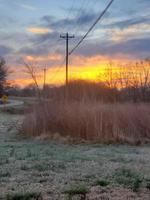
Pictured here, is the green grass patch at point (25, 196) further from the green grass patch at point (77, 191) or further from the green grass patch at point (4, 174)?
the green grass patch at point (4, 174)

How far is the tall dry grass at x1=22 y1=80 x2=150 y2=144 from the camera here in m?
24.2

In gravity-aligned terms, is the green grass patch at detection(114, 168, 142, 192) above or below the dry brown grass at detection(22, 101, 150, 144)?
below

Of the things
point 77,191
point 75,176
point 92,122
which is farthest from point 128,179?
point 92,122

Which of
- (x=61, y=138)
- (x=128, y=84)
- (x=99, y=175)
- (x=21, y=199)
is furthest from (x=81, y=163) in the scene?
(x=128, y=84)

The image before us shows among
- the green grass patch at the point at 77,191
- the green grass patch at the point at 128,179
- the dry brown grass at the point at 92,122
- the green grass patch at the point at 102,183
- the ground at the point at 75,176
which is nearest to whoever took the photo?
the green grass patch at the point at 77,191

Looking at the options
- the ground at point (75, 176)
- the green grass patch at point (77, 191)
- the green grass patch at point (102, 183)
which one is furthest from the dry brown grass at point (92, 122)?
the green grass patch at point (77, 191)

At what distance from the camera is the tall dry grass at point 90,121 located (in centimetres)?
2423

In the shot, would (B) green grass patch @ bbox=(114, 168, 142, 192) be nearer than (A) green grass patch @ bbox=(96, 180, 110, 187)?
Yes

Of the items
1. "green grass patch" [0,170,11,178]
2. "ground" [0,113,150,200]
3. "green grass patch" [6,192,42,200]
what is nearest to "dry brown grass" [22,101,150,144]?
"ground" [0,113,150,200]

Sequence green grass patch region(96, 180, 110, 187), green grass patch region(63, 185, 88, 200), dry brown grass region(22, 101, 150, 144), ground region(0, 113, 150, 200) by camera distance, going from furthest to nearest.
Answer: dry brown grass region(22, 101, 150, 144) → green grass patch region(96, 180, 110, 187) → ground region(0, 113, 150, 200) → green grass patch region(63, 185, 88, 200)

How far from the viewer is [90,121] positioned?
25.3m

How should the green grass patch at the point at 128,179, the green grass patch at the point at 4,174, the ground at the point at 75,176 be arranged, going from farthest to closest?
the green grass patch at the point at 4,174, the green grass patch at the point at 128,179, the ground at the point at 75,176

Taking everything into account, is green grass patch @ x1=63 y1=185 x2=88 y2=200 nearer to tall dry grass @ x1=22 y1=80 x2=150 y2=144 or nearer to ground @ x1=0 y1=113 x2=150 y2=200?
ground @ x1=0 y1=113 x2=150 y2=200

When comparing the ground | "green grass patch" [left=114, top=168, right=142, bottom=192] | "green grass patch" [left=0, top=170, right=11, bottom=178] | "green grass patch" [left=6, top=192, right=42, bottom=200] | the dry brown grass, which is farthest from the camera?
the dry brown grass
